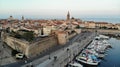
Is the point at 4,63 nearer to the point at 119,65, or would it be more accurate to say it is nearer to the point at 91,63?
the point at 91,63

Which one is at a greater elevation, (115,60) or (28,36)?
(28,36)

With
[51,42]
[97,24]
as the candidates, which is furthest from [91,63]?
[97,24]

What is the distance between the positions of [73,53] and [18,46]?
17.2 ft

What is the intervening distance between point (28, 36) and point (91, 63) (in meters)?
7.14

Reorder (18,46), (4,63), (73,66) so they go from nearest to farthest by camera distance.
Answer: (4,63) → (73,66) → (18,46)

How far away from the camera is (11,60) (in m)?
14.9

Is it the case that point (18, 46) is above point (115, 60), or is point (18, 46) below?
above

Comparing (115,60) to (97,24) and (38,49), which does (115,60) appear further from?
(97,24)

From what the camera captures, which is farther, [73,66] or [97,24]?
[97,24]

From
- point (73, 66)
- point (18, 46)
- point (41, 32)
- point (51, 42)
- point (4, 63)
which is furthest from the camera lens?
point (41, 32)

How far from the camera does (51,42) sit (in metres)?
21.3

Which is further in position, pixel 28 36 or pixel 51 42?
pixel 51 42

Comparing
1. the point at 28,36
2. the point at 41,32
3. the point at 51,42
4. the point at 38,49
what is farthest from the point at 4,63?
the point at 41,32

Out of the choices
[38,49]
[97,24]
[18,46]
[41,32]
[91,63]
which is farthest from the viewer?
[97,24]
